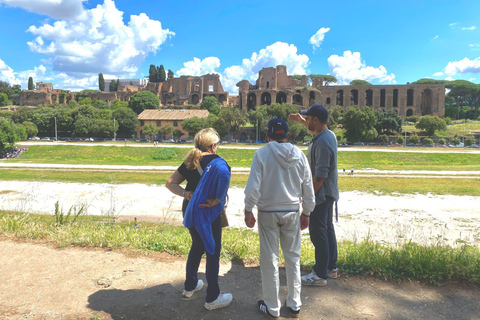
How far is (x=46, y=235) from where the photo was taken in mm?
5355

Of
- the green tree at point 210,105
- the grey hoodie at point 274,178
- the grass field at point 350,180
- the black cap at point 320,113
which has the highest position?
the green tree at point 210,105

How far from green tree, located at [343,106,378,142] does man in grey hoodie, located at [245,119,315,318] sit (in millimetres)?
46179

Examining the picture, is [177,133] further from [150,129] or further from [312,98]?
[312,98]

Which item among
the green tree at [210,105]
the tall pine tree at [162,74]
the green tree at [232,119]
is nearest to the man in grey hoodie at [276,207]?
the green tree at [232,119]

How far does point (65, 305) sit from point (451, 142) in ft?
186

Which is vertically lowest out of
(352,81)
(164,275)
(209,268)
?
(164,275)

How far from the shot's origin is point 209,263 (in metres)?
3.36

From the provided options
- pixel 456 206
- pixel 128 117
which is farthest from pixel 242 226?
pixel 128 117

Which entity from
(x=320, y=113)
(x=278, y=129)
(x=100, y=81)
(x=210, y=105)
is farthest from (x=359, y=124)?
(x=100, y=81)

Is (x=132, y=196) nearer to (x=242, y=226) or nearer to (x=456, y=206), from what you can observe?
(x=242, y=226)

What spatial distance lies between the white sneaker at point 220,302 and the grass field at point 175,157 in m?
24.3

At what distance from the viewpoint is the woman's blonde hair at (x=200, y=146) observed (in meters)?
3.31

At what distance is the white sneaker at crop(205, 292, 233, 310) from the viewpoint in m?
3.28

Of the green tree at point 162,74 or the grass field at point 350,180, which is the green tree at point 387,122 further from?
the green tree at point 162,74
